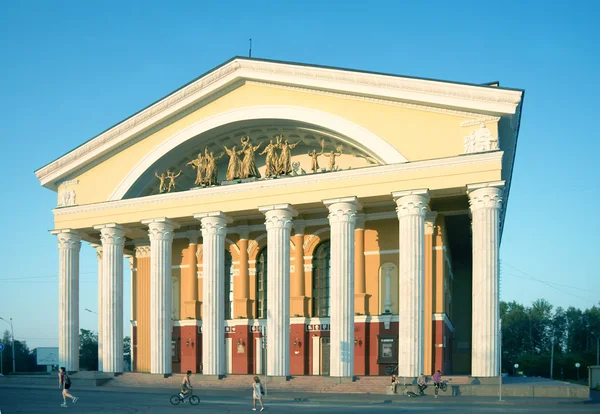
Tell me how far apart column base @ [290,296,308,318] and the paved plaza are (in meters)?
8.58

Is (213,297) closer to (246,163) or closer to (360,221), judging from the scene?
(246,163)

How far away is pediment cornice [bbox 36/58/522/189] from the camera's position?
3272cm

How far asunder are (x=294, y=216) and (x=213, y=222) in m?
4.21

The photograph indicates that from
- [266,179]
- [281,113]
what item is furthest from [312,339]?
[281,113]

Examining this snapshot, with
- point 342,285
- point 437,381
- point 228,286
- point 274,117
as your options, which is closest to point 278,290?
point 342,285

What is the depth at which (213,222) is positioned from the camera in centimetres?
3872

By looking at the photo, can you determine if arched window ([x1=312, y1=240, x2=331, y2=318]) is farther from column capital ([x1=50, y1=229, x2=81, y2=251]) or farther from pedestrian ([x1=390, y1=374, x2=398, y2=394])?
column capital ([x1=50, y1=229, x2=81, y2=251])

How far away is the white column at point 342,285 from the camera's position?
34.5m

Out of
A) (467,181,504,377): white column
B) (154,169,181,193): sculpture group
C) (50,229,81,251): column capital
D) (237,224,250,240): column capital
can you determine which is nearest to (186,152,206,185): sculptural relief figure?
(154,169,181,193): sculpture group

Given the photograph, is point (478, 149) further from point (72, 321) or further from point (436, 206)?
point (72, 321)

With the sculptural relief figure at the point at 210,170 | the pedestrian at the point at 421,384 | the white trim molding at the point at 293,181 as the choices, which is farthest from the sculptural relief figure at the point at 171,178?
the pedestrian at the point at 421,384

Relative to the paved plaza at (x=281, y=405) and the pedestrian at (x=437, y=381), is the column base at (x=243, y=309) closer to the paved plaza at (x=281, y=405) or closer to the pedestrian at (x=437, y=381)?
the paved plaza at (x=281, y=405)

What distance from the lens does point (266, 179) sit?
1479 inches

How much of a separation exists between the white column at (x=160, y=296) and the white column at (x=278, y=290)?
6.28 metres
